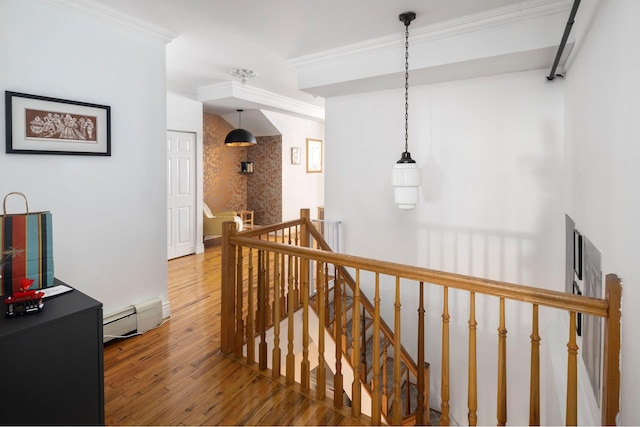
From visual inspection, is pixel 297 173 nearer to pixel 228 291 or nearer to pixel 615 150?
pixel 228 291

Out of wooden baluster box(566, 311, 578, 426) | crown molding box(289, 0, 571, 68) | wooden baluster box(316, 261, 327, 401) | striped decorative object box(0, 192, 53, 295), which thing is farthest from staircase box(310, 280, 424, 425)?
crown molding box(289, 0, 571, 68)

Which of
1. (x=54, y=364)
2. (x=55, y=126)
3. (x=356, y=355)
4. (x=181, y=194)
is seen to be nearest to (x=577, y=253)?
(x=356, y=355)

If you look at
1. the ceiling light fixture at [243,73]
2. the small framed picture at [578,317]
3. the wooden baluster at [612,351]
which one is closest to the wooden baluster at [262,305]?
the wooden baluster at [612,351]

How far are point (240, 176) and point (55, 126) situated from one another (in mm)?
5362

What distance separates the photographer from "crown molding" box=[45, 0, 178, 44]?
2500 millimetres

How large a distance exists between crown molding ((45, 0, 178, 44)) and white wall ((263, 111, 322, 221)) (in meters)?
3.77

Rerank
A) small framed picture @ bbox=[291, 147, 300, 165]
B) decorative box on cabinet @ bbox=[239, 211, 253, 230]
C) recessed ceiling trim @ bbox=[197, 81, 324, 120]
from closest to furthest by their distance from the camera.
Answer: recessed ceiling trim @ bbox=[197, 81, 324, 120] < decorative box on cabinet @ bbox=[239, 211, 253, 230] < small framed picture @ bbox=[291, 147, 300, 165]

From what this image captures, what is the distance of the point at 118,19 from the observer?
2.73 meters

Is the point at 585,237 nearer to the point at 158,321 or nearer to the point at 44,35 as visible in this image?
the point at 158,321

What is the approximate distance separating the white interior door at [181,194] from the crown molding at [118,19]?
2581mm

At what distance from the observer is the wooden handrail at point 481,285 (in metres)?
1.29

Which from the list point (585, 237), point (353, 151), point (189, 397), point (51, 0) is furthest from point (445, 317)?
point (51, 0)

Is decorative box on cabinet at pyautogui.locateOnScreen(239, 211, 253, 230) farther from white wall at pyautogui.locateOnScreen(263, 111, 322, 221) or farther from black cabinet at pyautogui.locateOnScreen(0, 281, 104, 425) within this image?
black cabinet at pyautogui.locateOnScreen(0, 281, 104, 425)

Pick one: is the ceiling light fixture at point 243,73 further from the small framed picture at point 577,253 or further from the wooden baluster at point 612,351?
the wooden baluster at point 612,351
